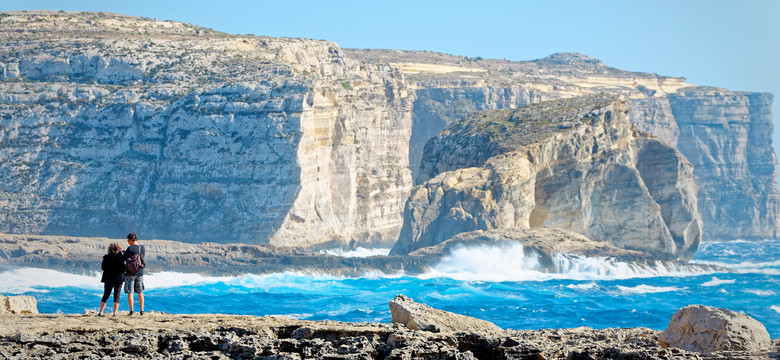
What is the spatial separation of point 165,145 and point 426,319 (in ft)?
182

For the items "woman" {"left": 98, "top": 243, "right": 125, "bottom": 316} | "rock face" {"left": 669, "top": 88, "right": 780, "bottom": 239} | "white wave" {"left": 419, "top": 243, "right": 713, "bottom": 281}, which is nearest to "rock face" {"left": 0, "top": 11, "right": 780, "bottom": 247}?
"white wave" {"left": 419, "top": 243, "right": 713, "bottom": 281}

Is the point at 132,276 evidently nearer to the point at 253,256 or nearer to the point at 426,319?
the point at 426,319

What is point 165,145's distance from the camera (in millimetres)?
68375

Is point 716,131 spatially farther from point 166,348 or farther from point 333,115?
point 166,348

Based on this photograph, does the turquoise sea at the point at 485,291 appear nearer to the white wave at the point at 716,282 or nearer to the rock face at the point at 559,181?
the white wave at the point at 716,282

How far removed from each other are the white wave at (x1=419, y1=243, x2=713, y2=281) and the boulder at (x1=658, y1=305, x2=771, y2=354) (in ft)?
132

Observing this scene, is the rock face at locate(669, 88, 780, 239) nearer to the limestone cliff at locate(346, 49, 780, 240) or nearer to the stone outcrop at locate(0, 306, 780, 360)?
the limestone cliff at locate(346, 49, 780, 240)

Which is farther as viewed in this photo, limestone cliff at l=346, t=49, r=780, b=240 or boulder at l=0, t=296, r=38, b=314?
limestone cliff at l=346, t=49, r=780, b=240

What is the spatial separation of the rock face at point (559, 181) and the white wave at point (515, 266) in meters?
2.47

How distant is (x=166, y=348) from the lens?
13.1 metres

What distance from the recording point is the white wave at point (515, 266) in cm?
5694

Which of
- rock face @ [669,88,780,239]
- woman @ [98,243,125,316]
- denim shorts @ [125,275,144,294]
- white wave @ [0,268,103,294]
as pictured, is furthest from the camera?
rock face @ [669,88,780,239]

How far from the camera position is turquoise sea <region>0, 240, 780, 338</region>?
40219 millimetres

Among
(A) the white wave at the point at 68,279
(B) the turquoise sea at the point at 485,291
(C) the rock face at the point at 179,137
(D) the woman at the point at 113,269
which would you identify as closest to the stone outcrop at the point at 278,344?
(D) the woman at the point at 113,269
